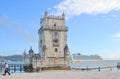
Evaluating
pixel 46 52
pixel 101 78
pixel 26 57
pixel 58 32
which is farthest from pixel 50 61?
pixel 101 78

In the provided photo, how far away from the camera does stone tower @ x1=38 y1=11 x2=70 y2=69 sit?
81.9 m

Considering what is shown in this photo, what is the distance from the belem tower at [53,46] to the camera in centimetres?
8169

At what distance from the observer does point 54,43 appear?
83.1 m

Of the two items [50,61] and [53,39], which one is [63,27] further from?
[50,61]

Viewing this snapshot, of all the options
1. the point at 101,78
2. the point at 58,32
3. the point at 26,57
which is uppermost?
the point at 58,32

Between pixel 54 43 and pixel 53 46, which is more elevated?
pixel 54 43

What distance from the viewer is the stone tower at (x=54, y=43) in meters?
81.9

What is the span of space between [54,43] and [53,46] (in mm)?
991

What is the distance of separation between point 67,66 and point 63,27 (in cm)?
1218

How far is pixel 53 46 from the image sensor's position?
8288 centimetres

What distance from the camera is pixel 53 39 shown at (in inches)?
3280

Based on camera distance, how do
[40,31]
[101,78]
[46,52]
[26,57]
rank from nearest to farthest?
[101,78] < [46,52] < [40,31] < [26,57]

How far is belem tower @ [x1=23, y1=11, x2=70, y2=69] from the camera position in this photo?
8169cm

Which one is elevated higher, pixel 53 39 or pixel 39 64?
pixel 53 39
